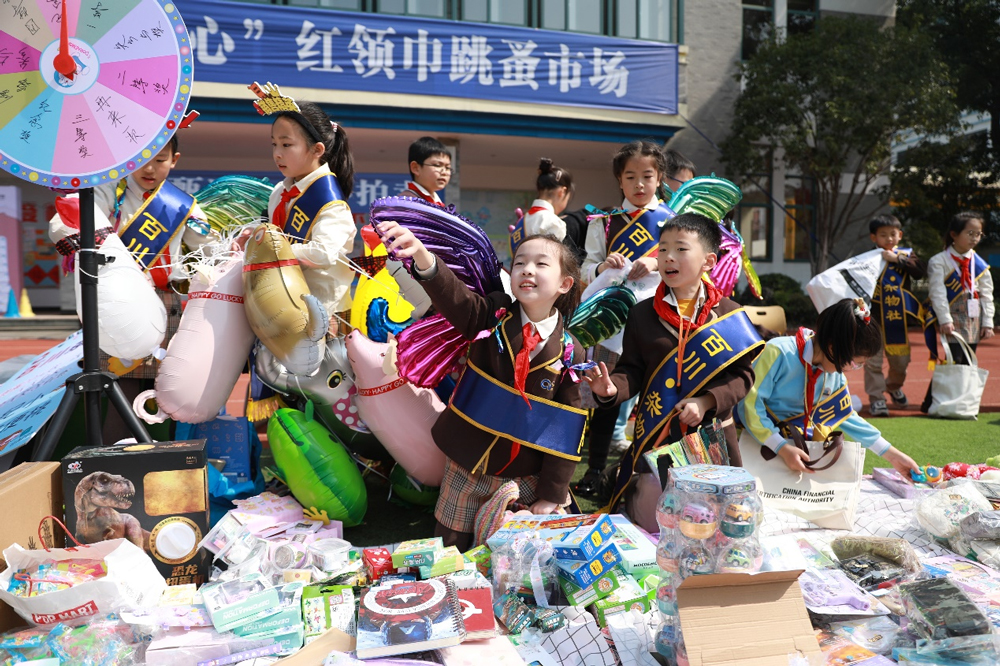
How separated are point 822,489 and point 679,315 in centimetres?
96

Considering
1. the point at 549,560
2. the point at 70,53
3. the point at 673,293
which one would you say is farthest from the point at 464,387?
the point at 70,53

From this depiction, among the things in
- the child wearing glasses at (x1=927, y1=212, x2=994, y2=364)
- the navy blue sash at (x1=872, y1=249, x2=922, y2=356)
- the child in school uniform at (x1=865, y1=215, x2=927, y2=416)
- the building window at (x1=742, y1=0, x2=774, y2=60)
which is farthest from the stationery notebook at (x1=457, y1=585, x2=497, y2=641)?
the building window at (x1=742, y1=0, x2=774, y2=60)

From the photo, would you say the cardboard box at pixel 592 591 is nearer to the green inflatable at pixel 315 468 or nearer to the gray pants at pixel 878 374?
the green inflatable at pixel 315 468

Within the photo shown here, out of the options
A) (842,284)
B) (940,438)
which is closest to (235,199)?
(842,284)

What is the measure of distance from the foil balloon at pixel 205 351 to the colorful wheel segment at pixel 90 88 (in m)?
Answer: 0.55

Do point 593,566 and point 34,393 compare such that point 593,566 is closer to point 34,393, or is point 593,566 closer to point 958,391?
point 34,393

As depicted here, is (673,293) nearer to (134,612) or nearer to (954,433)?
(134,612)

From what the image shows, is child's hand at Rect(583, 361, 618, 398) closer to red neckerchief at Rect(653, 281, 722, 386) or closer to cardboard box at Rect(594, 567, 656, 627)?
red neckerchief at Rect(653, 281, 722, 386)

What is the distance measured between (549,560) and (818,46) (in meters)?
11.4

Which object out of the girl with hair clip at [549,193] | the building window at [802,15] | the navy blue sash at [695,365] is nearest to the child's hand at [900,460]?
the navy blue sash at [695,365]

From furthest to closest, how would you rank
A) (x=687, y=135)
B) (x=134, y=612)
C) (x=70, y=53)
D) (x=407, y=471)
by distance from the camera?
(x=687, y=135) → (x=407, y=471) → (x=70, y=53) → (x=134, y=612)

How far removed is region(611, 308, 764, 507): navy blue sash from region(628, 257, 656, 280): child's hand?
0.51 metres

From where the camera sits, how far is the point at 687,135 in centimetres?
1267

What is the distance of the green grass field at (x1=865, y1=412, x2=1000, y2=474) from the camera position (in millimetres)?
4074
